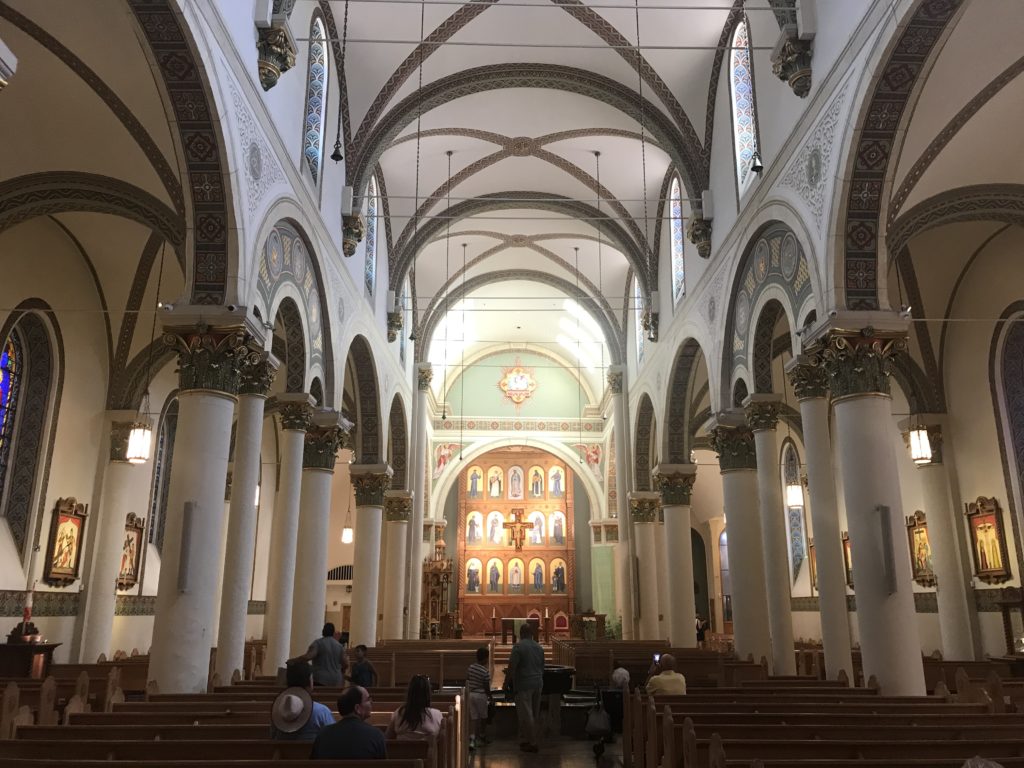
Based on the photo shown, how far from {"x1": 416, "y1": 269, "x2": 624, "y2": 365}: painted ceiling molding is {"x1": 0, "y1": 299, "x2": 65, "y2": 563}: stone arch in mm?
12004

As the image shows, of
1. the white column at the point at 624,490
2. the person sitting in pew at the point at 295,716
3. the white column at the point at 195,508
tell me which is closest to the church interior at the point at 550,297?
the white column at the point at 195,508

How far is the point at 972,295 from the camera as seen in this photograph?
15359 millimetres

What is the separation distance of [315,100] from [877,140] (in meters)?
8.61

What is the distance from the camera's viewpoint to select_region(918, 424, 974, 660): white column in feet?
49.1

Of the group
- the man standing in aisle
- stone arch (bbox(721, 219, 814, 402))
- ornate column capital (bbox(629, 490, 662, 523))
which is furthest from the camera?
ornate column capital (bbox(629, 490, 662, 523))

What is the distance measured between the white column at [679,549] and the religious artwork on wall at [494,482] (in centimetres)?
1810

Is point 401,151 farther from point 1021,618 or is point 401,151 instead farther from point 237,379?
point 1021,618

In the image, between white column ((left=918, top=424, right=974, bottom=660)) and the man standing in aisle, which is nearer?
the man standing in aisle

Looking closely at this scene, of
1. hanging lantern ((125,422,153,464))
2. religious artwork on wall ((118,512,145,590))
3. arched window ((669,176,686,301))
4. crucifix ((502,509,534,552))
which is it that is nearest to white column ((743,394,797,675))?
arched window ((669,176,686,301))

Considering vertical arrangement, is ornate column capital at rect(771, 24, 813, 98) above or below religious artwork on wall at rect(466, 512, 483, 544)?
above

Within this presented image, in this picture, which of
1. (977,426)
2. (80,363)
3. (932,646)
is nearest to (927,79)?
(977,426)

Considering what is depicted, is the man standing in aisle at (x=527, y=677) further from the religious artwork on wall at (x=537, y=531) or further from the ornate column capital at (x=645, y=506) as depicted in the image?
the religious artwork on wall at (x=537, y=531)

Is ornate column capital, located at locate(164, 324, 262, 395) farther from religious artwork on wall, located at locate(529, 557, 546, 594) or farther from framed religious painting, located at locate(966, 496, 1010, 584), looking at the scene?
religious artwork on wall, located at locate(529, 557, 546, 594)

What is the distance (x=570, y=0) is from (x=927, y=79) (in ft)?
23.0
